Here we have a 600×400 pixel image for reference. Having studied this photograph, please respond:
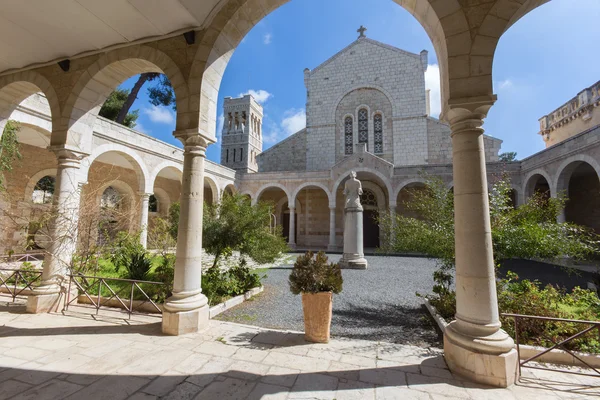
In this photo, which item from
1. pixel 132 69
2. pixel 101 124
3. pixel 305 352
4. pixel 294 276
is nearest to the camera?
pixel 305 352

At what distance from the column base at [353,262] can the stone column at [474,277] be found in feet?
20.3

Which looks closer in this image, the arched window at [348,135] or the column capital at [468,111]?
the column capital at [468,111]

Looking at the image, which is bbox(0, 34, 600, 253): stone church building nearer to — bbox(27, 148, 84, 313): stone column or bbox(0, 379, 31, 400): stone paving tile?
bbox(27, 148, 84, 313): stone column

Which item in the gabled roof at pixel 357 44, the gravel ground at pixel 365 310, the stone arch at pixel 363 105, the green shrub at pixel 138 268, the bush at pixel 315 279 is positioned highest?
the gabled roof at pixel 357 44

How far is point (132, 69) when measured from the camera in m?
4.48

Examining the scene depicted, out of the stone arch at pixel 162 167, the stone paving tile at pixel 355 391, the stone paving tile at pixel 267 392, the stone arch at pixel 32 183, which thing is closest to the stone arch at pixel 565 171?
the stone paving tile at pixel 355 391

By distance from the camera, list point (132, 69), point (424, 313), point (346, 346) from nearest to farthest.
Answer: point (346, 346) → point (132, 69) → point (424, 313)

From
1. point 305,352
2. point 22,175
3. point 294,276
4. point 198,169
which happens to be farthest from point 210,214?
point 22,175

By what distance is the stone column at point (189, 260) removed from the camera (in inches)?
135

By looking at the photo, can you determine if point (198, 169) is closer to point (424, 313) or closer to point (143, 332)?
point (143, 332)

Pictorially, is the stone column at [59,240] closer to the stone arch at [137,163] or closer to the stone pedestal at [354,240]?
the stone arch at [137,163]

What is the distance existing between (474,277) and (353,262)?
6.49 meters

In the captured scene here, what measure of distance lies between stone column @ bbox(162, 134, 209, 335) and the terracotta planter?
1.45m

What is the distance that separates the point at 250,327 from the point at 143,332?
4.48 ft
